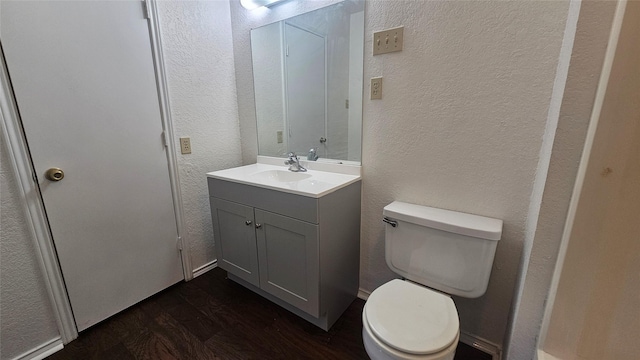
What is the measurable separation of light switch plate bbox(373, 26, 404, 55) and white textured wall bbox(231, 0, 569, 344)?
0.03m

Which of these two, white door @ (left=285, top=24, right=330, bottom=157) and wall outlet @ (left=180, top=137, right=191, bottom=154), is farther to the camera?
wall outlet @ (left=180, top=137, right=191, bottom=154)

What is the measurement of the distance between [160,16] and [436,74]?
158 centimetres

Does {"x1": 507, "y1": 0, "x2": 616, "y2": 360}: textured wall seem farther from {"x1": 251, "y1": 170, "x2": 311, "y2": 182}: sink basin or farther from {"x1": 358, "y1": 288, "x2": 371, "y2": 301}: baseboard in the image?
{"x1": 251, "y1": 170, "x2": 311, "y2": 182}: sink basin

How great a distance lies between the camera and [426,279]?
48.1 inches

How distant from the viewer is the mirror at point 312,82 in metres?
1.46

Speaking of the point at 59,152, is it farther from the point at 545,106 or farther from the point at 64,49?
the point at 545,106

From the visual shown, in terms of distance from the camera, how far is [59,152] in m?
1.27

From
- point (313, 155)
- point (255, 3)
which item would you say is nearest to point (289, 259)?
point (313, 155)

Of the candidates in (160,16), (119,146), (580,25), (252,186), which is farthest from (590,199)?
(160,16)

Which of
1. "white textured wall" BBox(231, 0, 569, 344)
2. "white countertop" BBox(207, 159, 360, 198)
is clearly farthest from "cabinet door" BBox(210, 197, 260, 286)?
"white textured wall" BBox(231, 0, 569, 344)

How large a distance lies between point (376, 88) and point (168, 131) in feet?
4.24

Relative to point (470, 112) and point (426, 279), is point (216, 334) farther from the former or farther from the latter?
point (470, 112)

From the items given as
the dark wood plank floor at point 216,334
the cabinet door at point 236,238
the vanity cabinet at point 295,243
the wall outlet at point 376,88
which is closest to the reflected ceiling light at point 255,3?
the wall outlet at point 376,88

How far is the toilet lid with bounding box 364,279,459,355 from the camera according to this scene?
873mm
